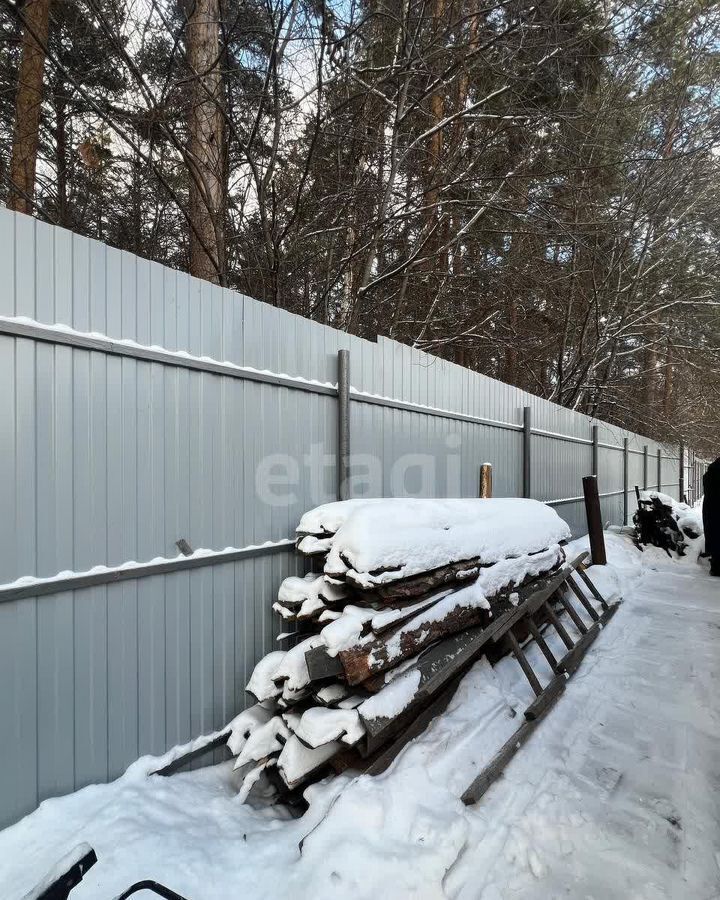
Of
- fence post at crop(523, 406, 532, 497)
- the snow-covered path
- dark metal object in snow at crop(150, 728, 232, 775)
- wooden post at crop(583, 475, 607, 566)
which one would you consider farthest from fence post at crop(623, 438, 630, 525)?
dark metal object in snow at crop(150, 728, 232, 775)

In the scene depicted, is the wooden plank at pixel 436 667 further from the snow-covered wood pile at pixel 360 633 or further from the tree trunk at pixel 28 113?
the tree trunk at pixel 28 113

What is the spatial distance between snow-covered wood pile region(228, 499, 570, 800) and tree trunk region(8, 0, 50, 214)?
4.88 m

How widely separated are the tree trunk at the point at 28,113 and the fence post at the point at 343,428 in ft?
12.6

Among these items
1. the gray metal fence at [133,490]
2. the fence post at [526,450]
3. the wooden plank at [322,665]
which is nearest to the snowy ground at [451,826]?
the gray metal fence at [133,490]

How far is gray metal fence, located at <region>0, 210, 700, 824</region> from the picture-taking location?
209cm

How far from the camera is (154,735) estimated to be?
8.34ft

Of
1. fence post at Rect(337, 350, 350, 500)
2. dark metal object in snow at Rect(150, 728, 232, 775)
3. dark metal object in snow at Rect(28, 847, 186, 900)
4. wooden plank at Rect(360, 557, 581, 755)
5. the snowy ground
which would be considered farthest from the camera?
fence post at Rect(337, 350, 350, 500)

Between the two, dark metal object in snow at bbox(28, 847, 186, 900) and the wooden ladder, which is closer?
dark metal object in snow at bbox(28, 847, 186, 900)

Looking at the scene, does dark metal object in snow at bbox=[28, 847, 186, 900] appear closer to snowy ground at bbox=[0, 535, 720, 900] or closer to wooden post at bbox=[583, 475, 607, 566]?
snowy ground at bbox=[0, 535, 720, 900]

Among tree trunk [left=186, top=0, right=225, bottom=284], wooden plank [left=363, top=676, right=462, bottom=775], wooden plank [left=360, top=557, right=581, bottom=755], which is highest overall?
tree trunk [left=186, top=0, right=225, bottom=284]

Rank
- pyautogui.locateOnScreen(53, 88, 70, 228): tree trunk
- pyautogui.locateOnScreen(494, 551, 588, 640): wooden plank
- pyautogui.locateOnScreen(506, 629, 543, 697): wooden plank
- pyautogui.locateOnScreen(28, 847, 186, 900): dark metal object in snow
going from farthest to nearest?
pyautogui.locateOnScreen(53, 88, 70, 228): tree trunk, pyautogui.locateOnScreen(494, 551, 588, 640): wooden plank, pyautogui.locateOnScreen(506, 629, 543, 697): wooden plank, pyautogui.locateOnScreen(28, 847, 186, 900): dark metal object in snow

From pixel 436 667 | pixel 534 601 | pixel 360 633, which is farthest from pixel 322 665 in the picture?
pixel 534 601

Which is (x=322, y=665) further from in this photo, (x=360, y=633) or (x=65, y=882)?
(x=65, y=882)

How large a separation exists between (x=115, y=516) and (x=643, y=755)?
122 inches
